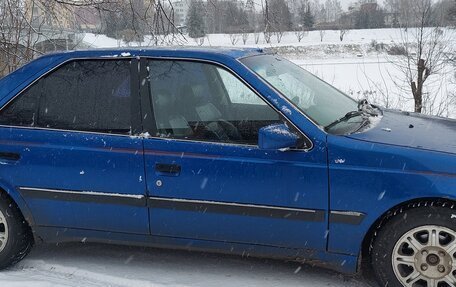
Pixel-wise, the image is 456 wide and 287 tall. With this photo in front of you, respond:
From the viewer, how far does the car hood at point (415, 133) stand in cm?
308

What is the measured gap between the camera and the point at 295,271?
3.65m

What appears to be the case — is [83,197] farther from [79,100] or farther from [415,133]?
[415,133]

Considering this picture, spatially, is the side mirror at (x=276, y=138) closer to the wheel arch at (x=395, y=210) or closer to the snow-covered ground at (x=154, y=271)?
the wheel arch at (x=395, y=210)

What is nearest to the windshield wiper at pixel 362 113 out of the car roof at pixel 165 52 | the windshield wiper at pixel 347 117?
the windshield wiper at pixel 347 117

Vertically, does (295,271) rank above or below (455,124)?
below

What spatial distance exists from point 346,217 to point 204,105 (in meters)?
1.24

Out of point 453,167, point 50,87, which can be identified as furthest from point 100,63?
point 453,167

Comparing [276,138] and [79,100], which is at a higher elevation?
[79,100]

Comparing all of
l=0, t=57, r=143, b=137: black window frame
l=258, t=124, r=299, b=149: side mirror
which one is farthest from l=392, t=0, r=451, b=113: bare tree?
l=0, t=57, r=143, b=137: black window frame

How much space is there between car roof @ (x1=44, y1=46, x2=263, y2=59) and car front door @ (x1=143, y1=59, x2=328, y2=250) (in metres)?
0.06

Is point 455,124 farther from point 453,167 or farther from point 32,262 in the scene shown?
point 32,262

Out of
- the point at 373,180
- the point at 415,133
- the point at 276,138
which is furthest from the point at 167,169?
the point at 415,133

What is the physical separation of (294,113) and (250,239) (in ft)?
2.94

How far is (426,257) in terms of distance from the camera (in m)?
3.03
